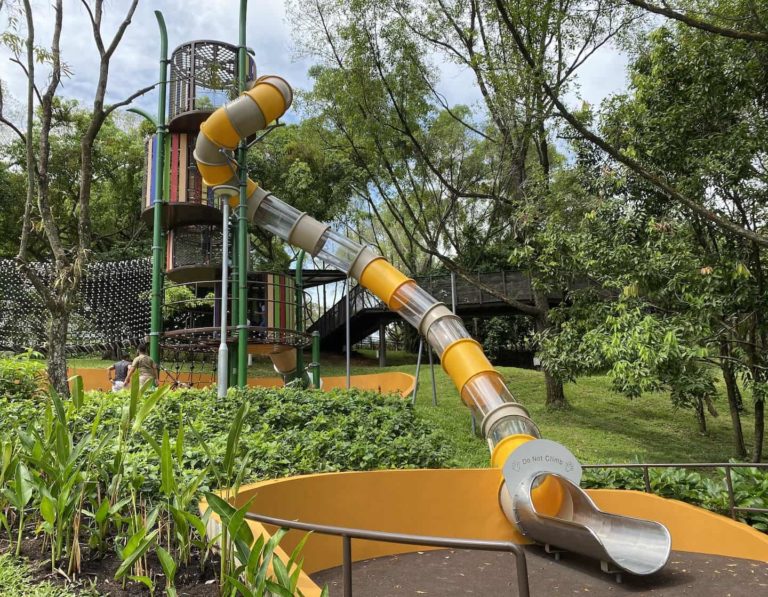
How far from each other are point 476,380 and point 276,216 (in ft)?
18.6

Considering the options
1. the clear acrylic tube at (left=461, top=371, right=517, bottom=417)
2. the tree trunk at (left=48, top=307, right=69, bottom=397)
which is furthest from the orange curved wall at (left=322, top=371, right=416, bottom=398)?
the tree trunk at (left=48, top=307, right=69, bottom=397)

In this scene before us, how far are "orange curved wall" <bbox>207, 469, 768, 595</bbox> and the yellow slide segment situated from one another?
1206mm

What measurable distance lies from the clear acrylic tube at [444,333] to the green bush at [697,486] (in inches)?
105

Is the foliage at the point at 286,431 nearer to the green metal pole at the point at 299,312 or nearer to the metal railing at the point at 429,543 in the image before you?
the metal railing at the point at 429,543

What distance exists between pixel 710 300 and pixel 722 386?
14373 millimetres

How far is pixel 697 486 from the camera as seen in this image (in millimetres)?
6762

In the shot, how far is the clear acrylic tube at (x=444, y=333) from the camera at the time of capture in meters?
8.97

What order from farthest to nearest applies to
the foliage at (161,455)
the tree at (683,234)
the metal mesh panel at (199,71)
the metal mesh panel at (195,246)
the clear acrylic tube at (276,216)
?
the metal mesh panel at (195,246) → the metal mesh panel at (199,71) → the clear acrylic tube at (276,216) → the tree at (683,234) → the foliage at (161,455)

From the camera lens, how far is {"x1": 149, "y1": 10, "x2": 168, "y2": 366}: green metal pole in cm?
1127

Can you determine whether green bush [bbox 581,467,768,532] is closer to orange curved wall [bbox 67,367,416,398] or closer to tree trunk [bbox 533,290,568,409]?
orange curved wall [bbox 67,367,416,398]

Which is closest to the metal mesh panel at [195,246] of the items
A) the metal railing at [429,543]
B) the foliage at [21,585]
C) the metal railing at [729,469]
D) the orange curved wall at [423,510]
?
the orange curved wall at [423,510]

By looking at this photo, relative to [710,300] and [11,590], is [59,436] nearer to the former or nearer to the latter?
[11,590]

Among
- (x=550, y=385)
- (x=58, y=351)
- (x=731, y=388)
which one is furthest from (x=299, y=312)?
(x=731, y=388)

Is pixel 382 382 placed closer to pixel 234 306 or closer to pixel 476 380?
pixel 234 306
